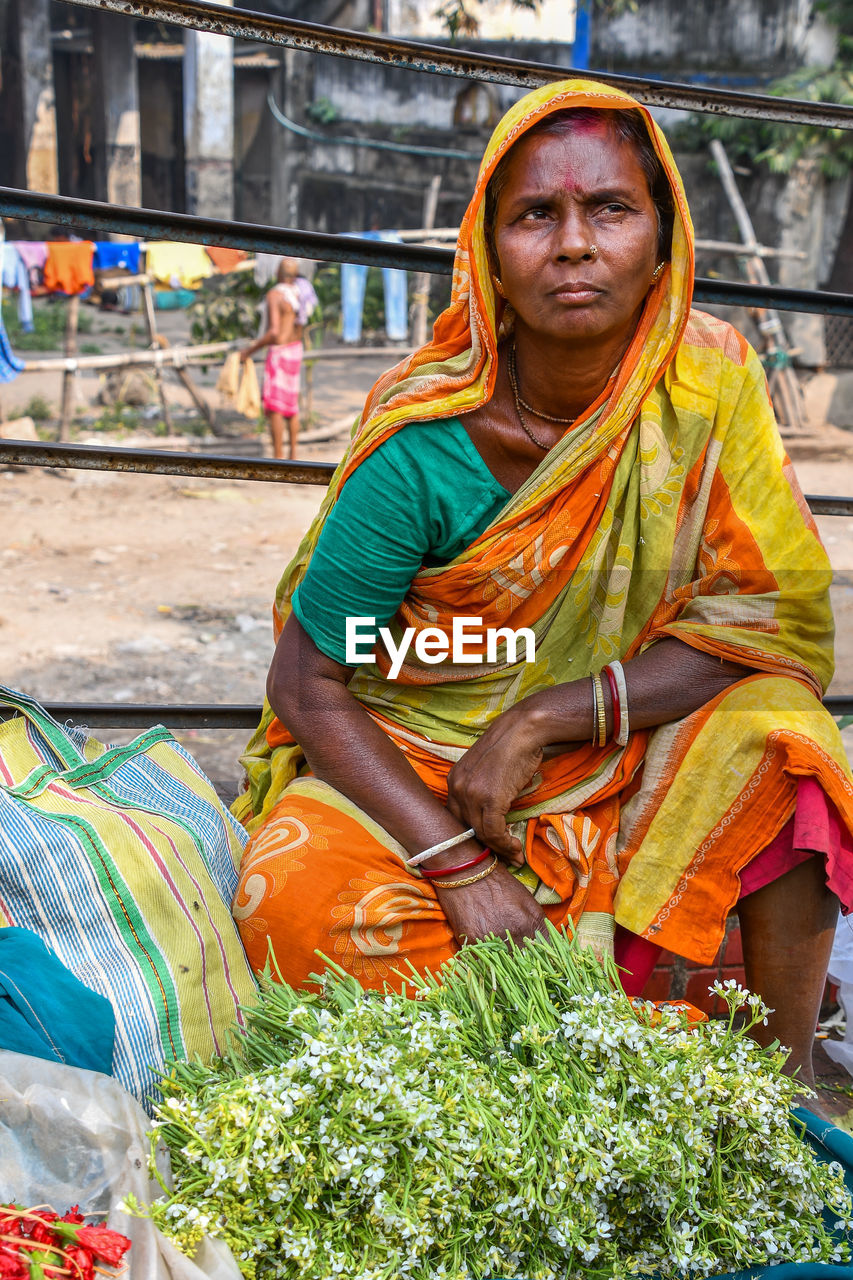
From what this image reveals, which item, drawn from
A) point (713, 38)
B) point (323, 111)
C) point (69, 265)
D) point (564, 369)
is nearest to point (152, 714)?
point (564, 369)

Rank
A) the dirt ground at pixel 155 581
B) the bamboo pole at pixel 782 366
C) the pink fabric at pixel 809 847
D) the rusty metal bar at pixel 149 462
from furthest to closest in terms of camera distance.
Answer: the bamboo pole at pixel 782 366, the dirt ground at pixel 155 581, the rusty metal bar at pixel 149 462, the pink fabric at pixel 809 847

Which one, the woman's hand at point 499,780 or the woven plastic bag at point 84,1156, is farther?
the woman's hand at point 499,780

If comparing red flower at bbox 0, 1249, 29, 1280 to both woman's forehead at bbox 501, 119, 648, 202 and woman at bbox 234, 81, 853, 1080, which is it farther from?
woman's forehead at bbox 501, 119, 648, 202

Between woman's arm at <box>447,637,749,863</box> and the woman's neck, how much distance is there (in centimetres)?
48

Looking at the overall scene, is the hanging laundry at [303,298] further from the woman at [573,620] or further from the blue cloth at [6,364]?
the woman at [573,620]

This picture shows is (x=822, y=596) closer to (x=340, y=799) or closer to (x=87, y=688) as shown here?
(x=340, y=799)

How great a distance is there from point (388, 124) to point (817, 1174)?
18.7 meters

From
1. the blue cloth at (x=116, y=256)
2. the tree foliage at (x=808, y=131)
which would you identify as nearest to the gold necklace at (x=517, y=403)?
the blue cloth at (x=116, y=256)

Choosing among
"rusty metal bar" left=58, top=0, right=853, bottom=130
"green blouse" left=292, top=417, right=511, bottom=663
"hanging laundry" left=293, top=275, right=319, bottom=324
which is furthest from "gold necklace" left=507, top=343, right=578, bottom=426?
"hanging laundry" left=293, top=275, right=319, bottom=324

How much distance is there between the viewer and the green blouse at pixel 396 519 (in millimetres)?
2027

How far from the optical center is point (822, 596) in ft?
6.66

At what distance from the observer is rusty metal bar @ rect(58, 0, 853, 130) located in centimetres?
216

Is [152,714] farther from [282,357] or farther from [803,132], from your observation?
[803,132]

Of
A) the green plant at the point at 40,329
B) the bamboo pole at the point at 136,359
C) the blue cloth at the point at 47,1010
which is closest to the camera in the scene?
the blue cloth at the point at 47,1010
